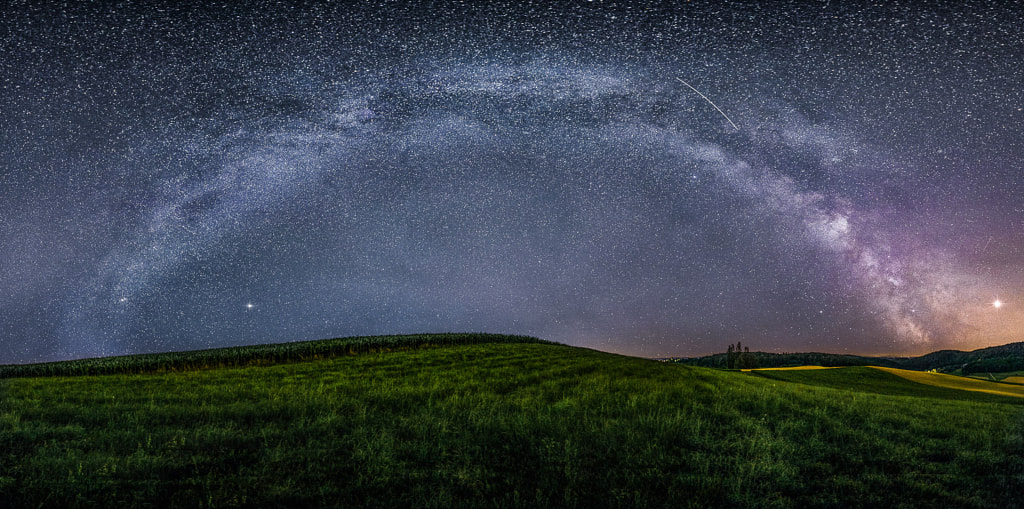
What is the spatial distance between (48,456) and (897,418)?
19.8 m

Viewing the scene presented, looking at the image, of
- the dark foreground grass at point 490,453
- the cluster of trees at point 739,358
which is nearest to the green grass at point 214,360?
the dark foreground grass at point 490,453

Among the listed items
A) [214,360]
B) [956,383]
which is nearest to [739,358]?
[956,383]

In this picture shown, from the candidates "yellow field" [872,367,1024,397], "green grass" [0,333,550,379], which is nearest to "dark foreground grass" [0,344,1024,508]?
"green grass" [0,333,550,379]

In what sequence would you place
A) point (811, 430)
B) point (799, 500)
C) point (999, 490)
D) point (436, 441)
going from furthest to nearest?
1. point (811, 430)
2. point (436, 441)
3. point (999, 490)
4. point (799, 500)

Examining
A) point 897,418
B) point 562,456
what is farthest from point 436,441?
point 897,418

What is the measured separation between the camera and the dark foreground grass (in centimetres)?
722

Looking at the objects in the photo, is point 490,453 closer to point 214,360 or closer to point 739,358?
point 214,360

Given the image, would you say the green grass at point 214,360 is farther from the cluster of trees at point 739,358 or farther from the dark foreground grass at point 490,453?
the cluster of trees at point 739,358

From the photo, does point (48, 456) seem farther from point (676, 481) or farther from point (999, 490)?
point (999, 490)

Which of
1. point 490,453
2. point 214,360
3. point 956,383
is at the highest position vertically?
point 490,453

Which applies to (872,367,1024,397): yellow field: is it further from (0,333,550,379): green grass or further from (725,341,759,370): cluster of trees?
(0,333,550,379): green grass

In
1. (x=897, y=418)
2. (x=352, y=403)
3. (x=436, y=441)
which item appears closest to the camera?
(x=436, y=441)

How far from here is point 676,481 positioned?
7836mm

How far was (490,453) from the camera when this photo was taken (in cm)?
886
